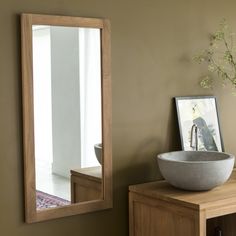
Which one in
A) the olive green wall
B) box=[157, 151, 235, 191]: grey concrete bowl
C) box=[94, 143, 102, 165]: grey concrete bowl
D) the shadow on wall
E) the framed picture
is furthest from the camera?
the framed picture

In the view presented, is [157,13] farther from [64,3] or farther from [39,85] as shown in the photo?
[39,85]

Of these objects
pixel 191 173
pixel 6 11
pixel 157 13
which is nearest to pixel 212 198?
pixel 191 173

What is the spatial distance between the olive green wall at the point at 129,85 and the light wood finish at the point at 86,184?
0.33 ft

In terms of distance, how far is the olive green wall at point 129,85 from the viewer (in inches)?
93.7

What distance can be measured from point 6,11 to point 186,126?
1300 millimetres

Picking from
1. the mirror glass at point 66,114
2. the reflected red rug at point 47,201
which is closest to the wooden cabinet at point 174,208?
the mirror glass at point 66,114

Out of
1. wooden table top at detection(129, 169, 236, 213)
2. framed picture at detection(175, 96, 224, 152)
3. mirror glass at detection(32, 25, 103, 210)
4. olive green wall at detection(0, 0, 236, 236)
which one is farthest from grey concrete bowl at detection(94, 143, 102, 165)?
framed picture at detection(175, 96, 224, 152)

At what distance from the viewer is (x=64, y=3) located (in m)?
2.54

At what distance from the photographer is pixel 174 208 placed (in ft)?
8.22

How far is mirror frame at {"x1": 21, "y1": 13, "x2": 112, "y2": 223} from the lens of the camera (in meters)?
2.38

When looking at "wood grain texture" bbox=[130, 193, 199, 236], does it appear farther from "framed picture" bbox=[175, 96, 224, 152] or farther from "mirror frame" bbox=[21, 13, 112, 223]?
"framed picture" bbox=[175, 96, 224, 152]

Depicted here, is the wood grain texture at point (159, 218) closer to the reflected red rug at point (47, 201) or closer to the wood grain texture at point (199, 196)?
the wood grain texture at point (199, 196)

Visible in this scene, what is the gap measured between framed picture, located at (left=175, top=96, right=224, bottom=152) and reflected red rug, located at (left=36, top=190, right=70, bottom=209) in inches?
34.0

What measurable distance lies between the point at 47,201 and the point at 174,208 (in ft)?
2.11
